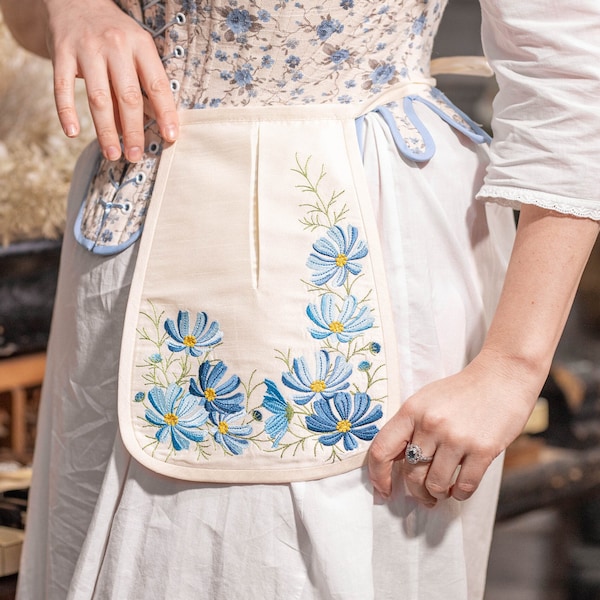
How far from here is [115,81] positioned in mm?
710

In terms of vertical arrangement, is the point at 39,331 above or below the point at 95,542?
below

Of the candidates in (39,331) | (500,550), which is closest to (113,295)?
(39,331)

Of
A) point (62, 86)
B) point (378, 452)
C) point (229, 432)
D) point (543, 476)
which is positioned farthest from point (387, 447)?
point (543, 476)

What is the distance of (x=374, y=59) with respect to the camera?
0.72m

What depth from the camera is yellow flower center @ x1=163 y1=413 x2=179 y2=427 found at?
68cm

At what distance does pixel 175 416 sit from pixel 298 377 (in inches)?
4.0

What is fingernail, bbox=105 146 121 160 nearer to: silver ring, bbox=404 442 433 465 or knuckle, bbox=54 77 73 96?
knuckle, bbox=54 77 73 96

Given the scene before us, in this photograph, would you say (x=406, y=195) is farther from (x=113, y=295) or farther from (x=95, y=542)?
(x=95, y=542)

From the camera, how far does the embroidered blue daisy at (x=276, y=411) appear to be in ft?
2.14

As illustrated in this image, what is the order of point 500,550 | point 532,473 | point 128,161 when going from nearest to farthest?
point 128,161, point 532,473, point 500,550

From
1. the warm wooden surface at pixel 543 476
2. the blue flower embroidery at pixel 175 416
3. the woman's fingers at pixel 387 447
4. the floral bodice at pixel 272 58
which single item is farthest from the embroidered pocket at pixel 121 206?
the warm wooden surface at pixel 543 476

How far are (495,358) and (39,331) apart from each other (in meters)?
0.98

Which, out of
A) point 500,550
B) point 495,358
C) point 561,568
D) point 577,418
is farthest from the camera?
point 500,550

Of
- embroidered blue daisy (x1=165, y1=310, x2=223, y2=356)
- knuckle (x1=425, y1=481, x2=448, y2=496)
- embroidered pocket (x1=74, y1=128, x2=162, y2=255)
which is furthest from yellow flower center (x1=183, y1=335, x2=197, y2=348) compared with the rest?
knuckle (x1=425, y1=481, x2=448, y2=496)
